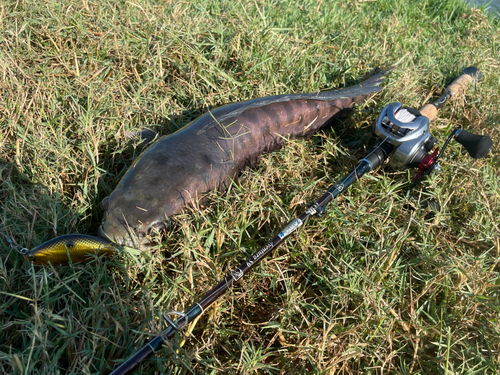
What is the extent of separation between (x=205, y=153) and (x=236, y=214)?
509 mm

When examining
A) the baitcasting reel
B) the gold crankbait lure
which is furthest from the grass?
the baitcasting reel

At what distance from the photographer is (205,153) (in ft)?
8.80

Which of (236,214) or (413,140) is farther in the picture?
(413,140)

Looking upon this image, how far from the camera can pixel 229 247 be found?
93.8 inches

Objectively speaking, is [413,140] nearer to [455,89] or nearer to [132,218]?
[455,89]

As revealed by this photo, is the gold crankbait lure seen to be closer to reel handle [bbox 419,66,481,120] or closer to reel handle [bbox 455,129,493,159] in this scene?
reel handle [bbox 455,129,493,159]

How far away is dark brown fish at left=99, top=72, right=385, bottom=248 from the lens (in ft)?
7.65

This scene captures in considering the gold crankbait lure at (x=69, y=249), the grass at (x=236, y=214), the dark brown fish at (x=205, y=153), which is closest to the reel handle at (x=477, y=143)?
the grass at (x=236, y=214)

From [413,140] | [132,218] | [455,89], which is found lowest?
[455,89]

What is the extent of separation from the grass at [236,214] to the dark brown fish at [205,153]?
0.14 m

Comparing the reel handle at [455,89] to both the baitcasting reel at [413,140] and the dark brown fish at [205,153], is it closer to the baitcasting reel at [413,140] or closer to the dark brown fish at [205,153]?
the baitcasting reel at [413,140]

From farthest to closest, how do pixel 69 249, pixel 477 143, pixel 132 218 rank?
pixel 477 143 < pixel 132 218 < pixel 69 249

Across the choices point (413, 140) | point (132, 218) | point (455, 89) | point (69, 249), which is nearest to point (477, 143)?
point (413, 140)

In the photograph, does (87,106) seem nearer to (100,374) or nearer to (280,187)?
(280,187)
